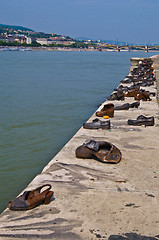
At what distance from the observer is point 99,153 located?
5625mm

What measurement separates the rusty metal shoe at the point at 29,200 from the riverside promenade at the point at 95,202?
0.21ft

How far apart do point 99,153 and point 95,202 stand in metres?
1.54

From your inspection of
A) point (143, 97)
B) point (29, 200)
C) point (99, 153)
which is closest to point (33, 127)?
point (143, 97)

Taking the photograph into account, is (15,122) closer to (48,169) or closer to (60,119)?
(60,119)

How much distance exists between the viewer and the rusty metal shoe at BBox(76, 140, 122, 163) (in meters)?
5.52

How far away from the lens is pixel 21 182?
6793 mm

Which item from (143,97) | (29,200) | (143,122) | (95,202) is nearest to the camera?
(29,200)

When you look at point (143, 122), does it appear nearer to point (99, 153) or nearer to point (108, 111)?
point (108, 111)

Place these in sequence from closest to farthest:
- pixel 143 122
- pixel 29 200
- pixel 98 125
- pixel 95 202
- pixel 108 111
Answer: pixel 29 200, pixel 95 202, pixel 98 125, pixel 143 122, pixel 108 111

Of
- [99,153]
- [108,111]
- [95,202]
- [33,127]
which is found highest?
[108,111]

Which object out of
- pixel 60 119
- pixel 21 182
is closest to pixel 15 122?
pixel 60 119

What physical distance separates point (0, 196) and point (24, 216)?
2421 mm

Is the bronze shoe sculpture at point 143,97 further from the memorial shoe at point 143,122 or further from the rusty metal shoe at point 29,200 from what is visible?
the rusty metal shoe at point 29,200

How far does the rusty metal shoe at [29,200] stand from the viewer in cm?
397
